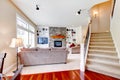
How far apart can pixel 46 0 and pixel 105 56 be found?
316 cm

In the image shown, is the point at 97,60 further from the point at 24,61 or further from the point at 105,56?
the point at 24,61

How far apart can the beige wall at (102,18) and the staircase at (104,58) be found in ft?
7.27

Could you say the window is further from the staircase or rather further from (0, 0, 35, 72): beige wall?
the staircase

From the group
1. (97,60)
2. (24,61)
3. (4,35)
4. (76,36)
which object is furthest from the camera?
(76,36)

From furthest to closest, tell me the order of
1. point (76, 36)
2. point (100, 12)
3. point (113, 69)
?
point (76, 36) → point (100, 12) → point (113, 69)

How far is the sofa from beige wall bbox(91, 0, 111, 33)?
3478mm

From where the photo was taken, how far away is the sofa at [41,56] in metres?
4.76

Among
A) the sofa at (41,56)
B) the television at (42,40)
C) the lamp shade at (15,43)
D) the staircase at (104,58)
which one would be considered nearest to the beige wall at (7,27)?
the lamp shade at (15,43)

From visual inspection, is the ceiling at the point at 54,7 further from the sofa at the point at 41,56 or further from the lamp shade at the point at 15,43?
the sofa at the point at 41,56

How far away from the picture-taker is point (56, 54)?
5125 mm

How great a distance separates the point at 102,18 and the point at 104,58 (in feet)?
13.2

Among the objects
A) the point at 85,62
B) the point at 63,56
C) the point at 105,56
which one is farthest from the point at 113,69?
the point at 63,56

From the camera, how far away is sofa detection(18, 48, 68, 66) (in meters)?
4.76

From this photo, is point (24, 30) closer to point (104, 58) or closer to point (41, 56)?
point (41, 56)
